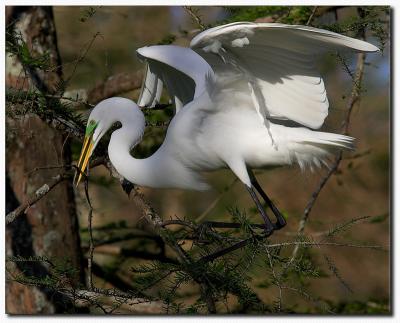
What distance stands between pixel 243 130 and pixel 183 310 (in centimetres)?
50

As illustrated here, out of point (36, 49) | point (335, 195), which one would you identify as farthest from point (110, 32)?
point (335, 195)

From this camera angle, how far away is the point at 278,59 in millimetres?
1907

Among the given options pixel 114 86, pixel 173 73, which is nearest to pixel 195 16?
pixel 173 73

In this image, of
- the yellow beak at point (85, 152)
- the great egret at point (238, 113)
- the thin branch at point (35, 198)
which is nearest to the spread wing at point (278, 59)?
the great egret at point (238, 113)

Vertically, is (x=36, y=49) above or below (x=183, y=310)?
above

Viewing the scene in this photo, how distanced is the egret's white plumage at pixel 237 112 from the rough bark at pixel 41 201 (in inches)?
27.0

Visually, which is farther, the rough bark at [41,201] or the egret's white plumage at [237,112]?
the rough bark at [41,201]

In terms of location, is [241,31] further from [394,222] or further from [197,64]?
[394,222]

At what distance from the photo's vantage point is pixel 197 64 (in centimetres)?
217

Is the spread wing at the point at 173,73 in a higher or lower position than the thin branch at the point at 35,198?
higher

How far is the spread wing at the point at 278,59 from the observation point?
1732 millimetres

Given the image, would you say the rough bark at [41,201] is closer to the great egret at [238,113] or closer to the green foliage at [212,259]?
the green foliage at [212,259]

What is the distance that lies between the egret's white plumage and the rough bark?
2.25 feet

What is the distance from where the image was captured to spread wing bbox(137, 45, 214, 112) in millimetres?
2160
